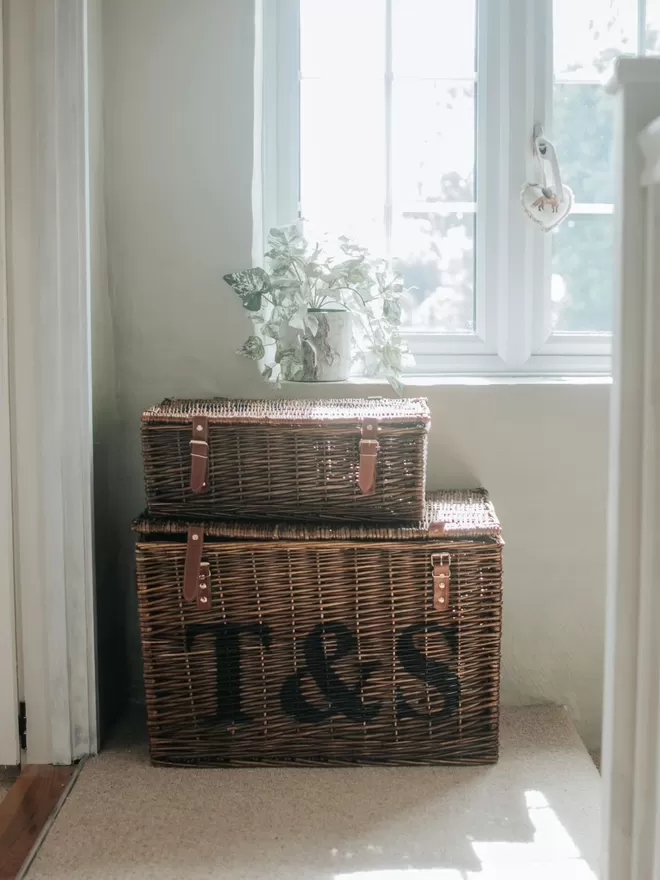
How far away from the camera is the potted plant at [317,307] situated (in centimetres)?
199

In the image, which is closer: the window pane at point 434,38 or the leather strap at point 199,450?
the leather strap at point 199,450

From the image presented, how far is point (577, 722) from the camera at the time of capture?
213 centimetres

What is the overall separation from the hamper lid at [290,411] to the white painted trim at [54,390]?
18 cm

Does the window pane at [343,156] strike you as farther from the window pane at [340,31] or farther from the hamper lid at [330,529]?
the hamper lid at [330,529]

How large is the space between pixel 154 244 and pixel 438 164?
68cm

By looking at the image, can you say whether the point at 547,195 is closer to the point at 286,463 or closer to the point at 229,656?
the point at 286,463

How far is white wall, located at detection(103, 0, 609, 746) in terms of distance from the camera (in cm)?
202

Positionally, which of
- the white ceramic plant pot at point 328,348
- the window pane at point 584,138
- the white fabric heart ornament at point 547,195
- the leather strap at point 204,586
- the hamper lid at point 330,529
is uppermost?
the window pane at point 584,138

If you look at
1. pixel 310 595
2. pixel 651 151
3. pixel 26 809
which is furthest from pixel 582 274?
pixel 26 809

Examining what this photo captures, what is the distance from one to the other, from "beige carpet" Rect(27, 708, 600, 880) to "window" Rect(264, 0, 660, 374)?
92 centimetres

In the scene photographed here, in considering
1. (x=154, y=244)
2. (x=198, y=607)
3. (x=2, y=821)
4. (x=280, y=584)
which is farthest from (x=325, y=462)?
(x=2, y=821)

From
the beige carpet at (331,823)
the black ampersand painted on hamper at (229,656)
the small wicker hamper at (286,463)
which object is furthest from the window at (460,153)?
the beige carpet at (331,823)

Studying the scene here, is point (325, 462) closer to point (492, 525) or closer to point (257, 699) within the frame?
point (492, 525)

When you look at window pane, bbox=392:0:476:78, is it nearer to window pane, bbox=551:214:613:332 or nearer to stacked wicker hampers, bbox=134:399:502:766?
window pane, bbox=551:214:613:332
